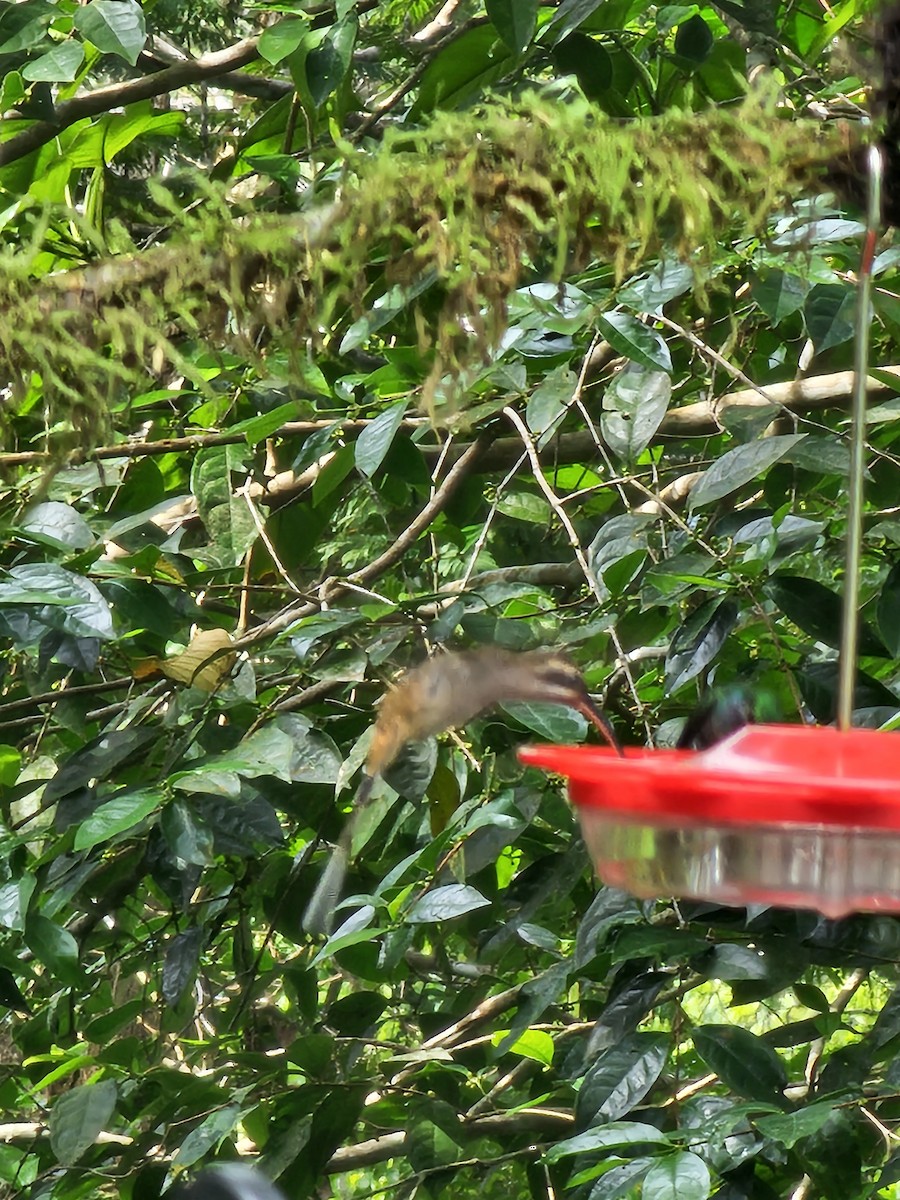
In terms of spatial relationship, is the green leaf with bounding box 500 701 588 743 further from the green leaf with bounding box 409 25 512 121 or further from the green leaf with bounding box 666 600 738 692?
the green leaf with bounding box 409 25 512 121

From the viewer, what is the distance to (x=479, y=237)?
0.76 m

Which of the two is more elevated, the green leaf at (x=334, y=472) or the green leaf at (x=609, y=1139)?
the green leaf at (x=334, y=472)

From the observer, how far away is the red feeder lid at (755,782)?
44cm

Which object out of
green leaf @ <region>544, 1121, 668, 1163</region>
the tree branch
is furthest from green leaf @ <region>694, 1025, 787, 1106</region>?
the tree branch

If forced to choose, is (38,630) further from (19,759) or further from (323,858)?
(323,858)

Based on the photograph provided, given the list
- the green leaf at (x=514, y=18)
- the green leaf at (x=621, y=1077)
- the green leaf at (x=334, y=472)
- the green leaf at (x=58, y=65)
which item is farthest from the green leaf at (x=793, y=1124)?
the green leaf at (x=58, y=65)

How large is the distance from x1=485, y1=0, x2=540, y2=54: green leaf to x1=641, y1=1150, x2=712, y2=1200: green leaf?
0.84 meters

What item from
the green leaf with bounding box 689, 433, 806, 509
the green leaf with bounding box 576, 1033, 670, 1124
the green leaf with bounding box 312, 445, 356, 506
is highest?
the green leaf with bounding box 689, 433, 806, 509

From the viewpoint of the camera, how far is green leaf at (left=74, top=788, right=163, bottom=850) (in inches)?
37.8

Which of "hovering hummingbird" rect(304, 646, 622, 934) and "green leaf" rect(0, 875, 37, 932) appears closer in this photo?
"hovering hummingbird" rect(304, 646, 622, 934)

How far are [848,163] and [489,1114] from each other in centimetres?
106

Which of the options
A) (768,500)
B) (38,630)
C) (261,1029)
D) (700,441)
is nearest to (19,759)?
(38,630)

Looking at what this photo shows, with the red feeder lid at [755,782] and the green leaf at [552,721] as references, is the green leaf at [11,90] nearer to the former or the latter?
the green leaf at [552,721]

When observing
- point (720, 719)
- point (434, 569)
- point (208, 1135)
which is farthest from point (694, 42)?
point (208, 1135)
